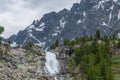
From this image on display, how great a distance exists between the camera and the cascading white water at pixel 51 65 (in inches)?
6107

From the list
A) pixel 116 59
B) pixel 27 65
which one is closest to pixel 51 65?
pixel 27 65

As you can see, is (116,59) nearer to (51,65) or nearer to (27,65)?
(51,65)

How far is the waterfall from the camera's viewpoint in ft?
508

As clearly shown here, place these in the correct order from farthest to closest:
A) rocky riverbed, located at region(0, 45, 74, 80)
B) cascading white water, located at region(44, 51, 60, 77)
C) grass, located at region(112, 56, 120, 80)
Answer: cascading white water, located at region(44, 51, 60, 77), grass, located at region(112, 56, 120, 80), rocky riverbed, located at region(0, 45, 74, 80)

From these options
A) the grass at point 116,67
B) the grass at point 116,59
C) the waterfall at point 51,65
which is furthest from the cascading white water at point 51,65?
the grass at point 116,59

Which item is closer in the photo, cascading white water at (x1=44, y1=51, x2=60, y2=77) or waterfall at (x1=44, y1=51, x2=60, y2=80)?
waterfall at (x1=44, y1=51, x2=60, y2=80)

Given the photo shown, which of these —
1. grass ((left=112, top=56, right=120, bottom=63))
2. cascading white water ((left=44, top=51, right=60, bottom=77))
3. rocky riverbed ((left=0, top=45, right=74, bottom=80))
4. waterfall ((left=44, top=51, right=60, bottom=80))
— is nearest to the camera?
rocky riverbed ((left=0, top=45, right=74, bottom=80))

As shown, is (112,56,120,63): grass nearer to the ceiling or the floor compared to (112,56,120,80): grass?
nearer to the ceiling

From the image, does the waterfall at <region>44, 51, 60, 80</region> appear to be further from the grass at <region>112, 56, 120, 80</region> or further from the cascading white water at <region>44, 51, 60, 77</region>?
the grass at <region>112, 56, 120, 80</region>

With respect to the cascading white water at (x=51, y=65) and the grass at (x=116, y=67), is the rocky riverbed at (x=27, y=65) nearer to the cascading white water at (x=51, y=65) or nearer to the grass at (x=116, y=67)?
the cascading white water at (x=51, y=65)

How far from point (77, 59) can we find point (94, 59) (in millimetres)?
28933

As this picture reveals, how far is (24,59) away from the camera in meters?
162

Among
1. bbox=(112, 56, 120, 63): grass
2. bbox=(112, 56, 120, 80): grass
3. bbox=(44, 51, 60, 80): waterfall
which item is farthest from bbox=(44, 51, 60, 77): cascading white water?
bbox=(112, 56, 120, 63): grass

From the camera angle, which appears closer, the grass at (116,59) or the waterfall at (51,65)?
the waterfall at (51,65)
